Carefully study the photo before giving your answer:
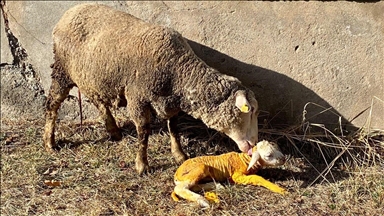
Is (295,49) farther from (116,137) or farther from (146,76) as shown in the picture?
(116,137)

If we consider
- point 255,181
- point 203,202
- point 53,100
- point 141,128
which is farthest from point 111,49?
point 255,181

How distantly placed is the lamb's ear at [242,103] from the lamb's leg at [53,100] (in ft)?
5.09

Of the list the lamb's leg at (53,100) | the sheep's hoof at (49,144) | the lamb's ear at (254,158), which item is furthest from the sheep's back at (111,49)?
the lamb's ear at (254,158)

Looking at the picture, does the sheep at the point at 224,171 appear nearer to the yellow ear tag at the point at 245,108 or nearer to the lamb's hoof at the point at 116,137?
the yellow ear tag at the point at 245,108

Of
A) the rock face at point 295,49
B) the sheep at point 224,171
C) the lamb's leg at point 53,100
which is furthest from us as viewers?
the lamb's leg at point 53,100

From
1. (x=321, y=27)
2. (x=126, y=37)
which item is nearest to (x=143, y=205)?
(x=126, y=37)

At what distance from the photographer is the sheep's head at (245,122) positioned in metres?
3.84

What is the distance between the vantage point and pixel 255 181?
157 inches

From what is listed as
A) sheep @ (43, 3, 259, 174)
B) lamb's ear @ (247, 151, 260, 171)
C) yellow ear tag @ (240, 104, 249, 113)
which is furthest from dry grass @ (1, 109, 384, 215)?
yellow ear tag @ (240, 104, 249, 113)

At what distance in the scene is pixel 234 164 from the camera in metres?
4.09

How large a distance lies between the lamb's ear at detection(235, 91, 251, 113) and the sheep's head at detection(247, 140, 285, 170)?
1.04 ft

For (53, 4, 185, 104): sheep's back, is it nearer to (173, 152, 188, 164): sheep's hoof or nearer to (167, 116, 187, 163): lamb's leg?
(167, 116, 187, 163): lamb's leg

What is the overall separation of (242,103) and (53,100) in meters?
1.82

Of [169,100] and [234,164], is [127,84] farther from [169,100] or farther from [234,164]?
[234,164]
